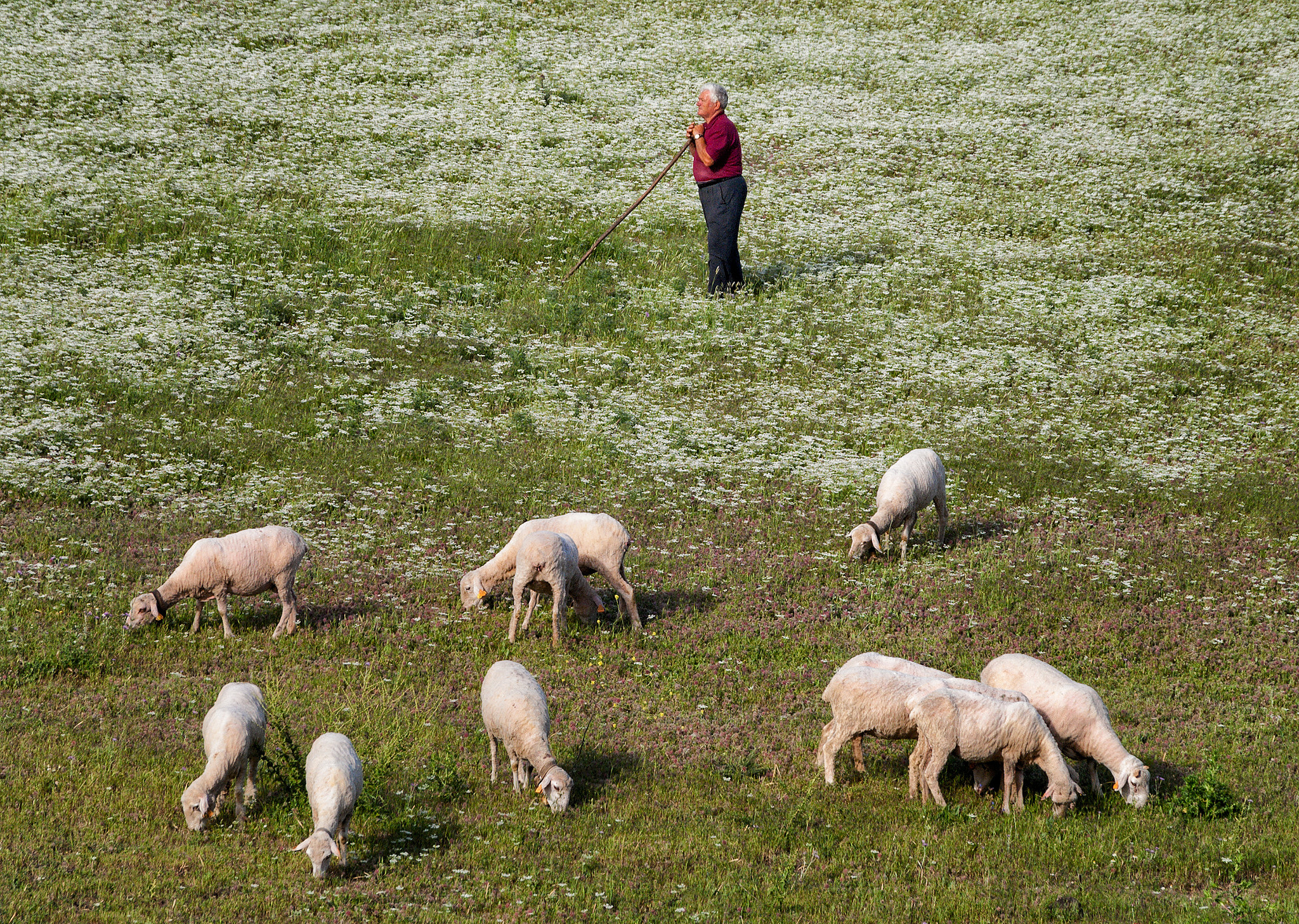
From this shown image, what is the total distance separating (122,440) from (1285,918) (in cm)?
1612

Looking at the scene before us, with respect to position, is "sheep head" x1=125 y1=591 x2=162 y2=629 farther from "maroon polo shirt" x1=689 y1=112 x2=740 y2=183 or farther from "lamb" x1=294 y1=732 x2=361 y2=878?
"maroon polo shirt" x1=689 y1=112 x2=740 y2=183

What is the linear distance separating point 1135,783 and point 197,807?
775 centimetres

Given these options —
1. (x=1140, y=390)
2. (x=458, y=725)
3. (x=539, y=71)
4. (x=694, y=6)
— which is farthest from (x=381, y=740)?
(x=694, y=6)

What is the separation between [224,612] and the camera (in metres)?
13.5

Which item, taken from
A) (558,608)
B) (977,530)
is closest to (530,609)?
(558,608)

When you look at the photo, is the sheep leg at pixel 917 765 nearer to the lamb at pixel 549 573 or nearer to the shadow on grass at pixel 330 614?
the lamb at pixel 549 573

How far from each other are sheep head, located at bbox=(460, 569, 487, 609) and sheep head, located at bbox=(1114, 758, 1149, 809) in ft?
23.6

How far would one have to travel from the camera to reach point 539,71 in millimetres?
36531

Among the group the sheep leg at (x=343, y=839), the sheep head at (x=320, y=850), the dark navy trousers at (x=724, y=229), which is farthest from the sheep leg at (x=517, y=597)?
the dark navy trousers at (x=724, y=229)

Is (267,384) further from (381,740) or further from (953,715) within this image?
(953,715)

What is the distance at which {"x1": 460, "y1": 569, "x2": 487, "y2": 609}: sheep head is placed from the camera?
1434 centimetres

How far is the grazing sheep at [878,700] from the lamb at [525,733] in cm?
246

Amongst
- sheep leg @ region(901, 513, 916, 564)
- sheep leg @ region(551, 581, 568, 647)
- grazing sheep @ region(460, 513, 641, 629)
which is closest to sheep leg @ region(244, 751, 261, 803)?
sheep leg @ region(551, 581, 568, 647)

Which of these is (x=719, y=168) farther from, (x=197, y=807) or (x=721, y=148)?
(x=197, y=807)
